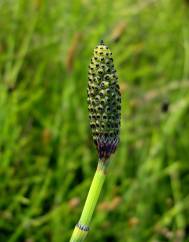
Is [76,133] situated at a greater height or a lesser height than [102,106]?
greater

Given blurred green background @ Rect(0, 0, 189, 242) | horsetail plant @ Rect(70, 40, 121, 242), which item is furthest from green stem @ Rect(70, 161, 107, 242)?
blurred green background @ Rect(0, 0, 189, 242)

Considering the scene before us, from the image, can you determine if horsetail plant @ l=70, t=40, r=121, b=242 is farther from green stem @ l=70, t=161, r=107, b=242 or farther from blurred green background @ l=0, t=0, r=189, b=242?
blurred green background @ l=0, t=0, r=189, b=242

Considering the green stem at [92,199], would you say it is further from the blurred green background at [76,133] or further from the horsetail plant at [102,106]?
the blurred green background at [76,133]

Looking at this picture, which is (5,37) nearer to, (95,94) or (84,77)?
(84,77)

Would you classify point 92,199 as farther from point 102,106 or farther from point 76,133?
point 76,133

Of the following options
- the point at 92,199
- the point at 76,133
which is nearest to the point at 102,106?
the point at 92,199
